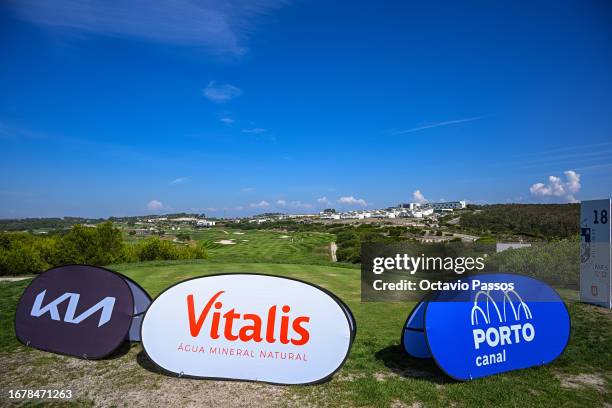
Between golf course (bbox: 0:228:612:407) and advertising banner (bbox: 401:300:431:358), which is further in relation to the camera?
advertising banner (bbox: 401:300:431:358)

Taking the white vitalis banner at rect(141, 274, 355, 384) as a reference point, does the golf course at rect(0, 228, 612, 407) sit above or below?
below

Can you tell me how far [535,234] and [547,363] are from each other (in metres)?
34.6

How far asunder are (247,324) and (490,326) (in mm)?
3887

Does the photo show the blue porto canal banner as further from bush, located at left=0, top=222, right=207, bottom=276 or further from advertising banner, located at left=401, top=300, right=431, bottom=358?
bush, located at left=0, top=222, right=207, bottom=276

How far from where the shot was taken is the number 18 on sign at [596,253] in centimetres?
993

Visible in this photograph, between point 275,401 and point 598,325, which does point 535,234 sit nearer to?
point 598,325

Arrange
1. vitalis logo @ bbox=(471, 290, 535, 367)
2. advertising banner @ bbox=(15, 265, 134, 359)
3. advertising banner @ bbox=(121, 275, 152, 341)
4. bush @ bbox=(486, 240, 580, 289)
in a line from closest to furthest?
Result: vitalis logo @ bbox=(471, 290, 535, 367) < advertising banner @ bbox=(15, 265, 134, 359) < advertising banner @ bbox=(121, 275, 152, 341) < bush @ bbox=(486, 240, 580, 289)

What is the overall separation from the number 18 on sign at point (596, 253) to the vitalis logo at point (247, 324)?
9332mm

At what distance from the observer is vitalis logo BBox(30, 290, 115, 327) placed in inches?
263

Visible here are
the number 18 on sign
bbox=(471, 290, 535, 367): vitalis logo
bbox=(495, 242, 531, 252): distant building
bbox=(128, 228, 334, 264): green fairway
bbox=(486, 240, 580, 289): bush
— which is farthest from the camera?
bbox=(128, 228, 334, 264): green fairway

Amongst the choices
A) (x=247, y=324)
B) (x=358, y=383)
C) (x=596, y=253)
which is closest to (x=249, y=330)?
(x=247, y=324)

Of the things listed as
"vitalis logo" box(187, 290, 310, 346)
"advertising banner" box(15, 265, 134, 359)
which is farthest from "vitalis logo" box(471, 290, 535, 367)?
"advertising banner" box(15, 265, 134, 359)

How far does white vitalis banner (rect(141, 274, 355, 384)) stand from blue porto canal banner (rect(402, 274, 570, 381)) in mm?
1437

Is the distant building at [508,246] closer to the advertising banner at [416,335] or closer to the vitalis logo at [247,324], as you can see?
the advertising banner at [416,335]
